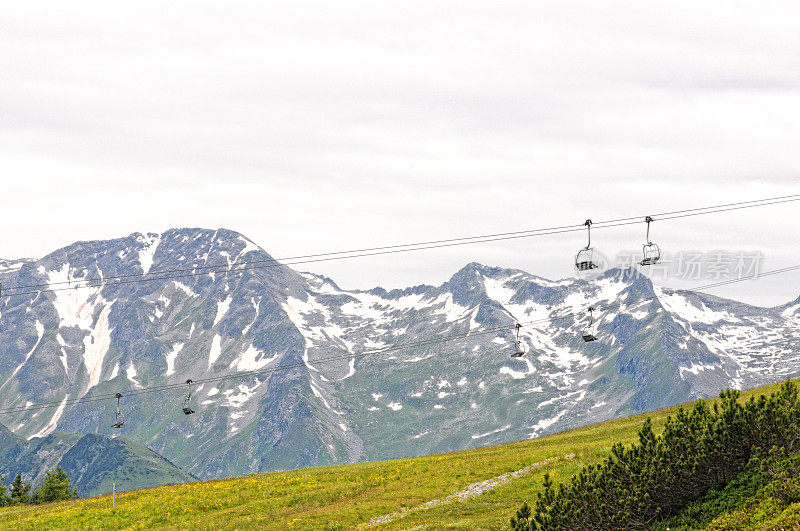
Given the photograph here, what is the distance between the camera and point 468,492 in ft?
182

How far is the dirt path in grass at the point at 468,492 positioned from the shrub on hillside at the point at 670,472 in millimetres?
16145

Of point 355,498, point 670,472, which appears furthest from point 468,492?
point 670,472

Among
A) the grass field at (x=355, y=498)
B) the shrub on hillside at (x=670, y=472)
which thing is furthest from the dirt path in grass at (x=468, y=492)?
the shrub on hillside at (x=670, y=472)

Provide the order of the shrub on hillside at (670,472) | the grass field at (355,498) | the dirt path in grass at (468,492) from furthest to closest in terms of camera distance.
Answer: the grass field at (355,498)
the dirt path in grass at (468,492)
the shrub on hillside at (670,472)

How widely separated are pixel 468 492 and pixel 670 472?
2084 cm

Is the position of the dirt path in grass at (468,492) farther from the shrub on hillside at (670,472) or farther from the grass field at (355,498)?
the shrub on hillside at (670,472)

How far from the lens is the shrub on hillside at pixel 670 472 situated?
118 ft

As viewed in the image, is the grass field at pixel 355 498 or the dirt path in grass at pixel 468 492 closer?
the dirt path in grass at pixel 468 492

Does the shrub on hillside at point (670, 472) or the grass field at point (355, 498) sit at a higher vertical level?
the shrub on hillside at point (670, 472)

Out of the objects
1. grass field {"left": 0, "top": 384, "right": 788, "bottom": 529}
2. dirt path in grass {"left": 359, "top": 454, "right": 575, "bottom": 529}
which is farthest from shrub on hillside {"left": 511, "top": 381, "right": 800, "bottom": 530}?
dirt path in grass {"left": 359, "top": 454, "right": 575, "bottom": 529}

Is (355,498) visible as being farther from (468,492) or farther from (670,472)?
(670,472)

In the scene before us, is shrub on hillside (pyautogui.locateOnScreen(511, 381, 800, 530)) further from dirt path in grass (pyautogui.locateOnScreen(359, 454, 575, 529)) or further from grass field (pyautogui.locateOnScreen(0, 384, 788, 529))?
dirt path in grass (pyautogui.locateOnScreen(359, 454, 575, 529))

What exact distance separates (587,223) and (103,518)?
4210cm

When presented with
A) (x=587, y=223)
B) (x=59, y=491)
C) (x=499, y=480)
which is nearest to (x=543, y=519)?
(x=499, y=480)
